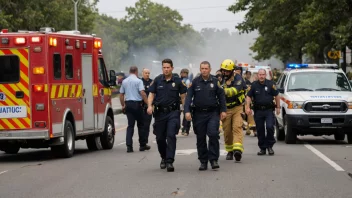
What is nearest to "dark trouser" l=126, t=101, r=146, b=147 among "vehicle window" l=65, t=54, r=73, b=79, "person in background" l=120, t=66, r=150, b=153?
Answer: "person in background" l=120, t=66, r=150, b=153

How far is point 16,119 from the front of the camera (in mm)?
16625

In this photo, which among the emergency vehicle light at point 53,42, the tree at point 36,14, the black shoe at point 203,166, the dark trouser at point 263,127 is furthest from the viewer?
the tree at point 36,14

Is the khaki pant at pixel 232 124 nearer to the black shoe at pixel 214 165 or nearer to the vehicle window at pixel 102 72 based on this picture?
the black shoe at pixel 214 165

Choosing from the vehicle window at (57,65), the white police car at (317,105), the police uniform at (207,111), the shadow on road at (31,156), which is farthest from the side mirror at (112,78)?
the police uniform at (207,111)

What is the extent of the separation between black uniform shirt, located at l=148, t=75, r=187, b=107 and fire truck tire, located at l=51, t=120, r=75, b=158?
3383mm

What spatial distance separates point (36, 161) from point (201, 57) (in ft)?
547

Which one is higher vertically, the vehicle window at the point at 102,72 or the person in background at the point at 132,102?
the vehicle window at the point at 102,72

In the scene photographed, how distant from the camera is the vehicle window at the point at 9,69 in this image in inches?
655

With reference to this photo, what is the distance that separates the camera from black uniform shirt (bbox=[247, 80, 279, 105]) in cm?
1741

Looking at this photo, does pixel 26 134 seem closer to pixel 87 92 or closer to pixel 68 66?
pixel 68 66

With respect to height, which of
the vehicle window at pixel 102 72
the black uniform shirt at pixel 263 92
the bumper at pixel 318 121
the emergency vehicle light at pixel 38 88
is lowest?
the bumper at pixel 318 121

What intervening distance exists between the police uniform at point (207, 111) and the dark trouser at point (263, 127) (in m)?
3.15

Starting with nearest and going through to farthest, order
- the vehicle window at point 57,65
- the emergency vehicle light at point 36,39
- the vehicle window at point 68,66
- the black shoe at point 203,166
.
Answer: the black shoe at point 203,166
the emergency vehicle light at point 36,39
the vehicle window at point 57,65
the vehicle window at point 68,66

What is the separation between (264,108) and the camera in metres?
17.4
